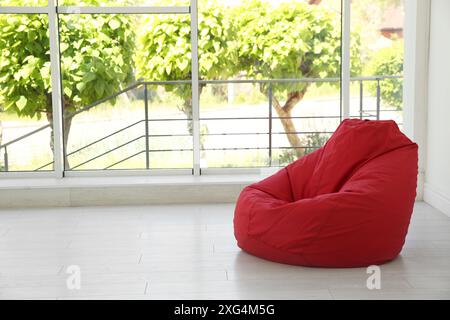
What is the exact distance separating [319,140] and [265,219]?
267 cm

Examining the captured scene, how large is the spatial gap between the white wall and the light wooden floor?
23cm

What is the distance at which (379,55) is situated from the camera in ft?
21.1

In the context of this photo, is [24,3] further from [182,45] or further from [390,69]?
[390,69]

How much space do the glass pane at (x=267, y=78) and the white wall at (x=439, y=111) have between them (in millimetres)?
965

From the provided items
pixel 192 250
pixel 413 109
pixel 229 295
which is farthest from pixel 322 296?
pixel 413 109

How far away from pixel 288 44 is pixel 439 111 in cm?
155

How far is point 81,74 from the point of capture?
641 centimetres

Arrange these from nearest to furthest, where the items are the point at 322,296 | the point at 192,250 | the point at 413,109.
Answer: the point at 322,296 < the point at 192,250 < the point at 413,109

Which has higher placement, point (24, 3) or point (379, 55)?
point (24, 3)

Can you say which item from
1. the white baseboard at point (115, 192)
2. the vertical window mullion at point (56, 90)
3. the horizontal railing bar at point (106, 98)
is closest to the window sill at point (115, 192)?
the white baseboard at point (115, 192)

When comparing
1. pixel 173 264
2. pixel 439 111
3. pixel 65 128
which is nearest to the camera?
pixel 173 264

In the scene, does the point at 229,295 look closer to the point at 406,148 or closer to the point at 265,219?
the point at 265,219

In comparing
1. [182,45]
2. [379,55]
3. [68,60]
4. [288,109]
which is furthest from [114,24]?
[379,55]

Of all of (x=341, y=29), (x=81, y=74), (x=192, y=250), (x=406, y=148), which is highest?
(x=341, y=29)
